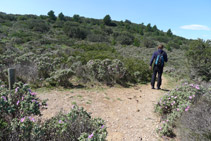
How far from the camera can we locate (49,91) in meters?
5.30

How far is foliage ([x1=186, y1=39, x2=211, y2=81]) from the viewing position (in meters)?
7.51

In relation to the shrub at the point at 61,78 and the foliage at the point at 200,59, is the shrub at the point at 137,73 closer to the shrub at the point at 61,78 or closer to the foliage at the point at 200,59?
the foliage at the point at 200,59

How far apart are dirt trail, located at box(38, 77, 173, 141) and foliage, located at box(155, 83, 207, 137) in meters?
0.22

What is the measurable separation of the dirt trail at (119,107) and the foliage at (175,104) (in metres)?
0.22

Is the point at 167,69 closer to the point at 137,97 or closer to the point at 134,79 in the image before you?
the point at 134,79

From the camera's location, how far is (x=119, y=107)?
443 centimetres

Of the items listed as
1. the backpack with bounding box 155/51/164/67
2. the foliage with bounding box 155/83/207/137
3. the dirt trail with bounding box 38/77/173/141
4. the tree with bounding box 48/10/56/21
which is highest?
the tree with bounding box 48/10/56/21

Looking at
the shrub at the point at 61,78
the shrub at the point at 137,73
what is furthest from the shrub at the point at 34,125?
the shrub at the point at 137,73

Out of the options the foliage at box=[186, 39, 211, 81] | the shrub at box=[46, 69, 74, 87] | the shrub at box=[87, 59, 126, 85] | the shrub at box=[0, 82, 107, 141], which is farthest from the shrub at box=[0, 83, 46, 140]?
the foliage at box=[186, 39, 211, 81]

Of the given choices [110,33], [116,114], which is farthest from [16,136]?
[110,33]

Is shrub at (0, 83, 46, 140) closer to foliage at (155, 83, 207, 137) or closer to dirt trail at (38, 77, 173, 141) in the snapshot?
dirt trail at (38, 77, 173, 141)

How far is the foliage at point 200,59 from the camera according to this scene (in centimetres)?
751

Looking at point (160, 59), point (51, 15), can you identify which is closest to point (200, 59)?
point (160, 59)

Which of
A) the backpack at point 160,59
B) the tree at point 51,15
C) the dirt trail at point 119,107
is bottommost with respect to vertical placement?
the dirt trail at point 119,107
